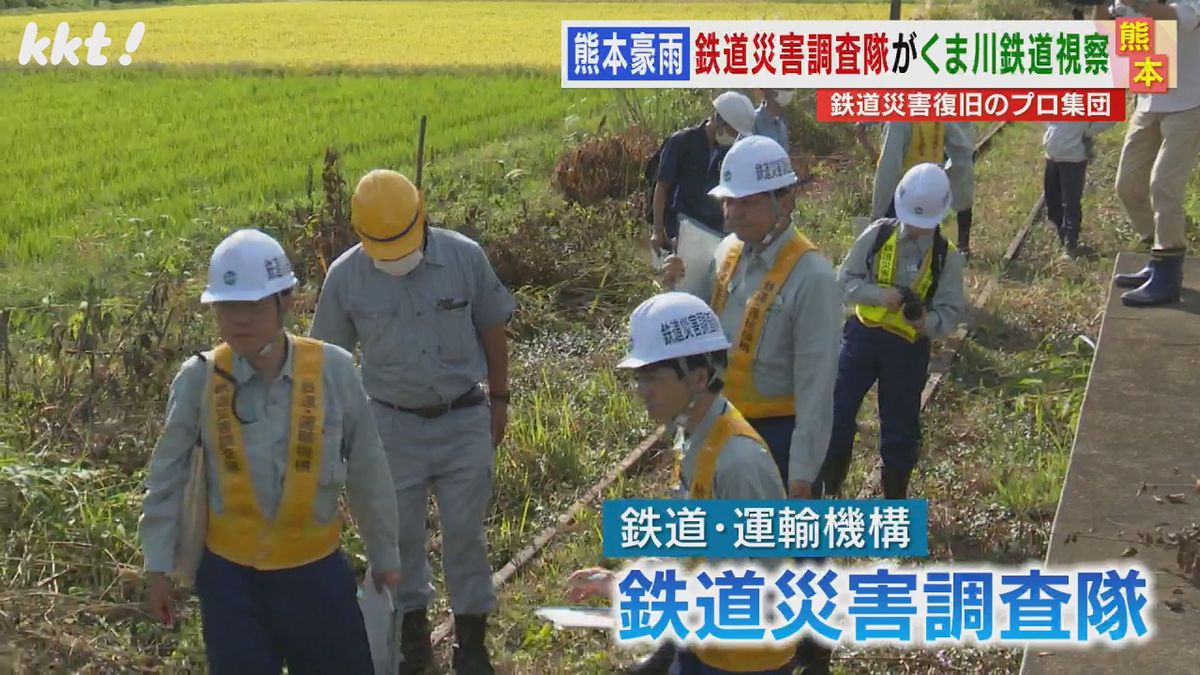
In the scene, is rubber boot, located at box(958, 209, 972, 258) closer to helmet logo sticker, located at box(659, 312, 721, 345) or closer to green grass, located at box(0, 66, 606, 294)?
green grass, located at box(0, 66, 606, 294)

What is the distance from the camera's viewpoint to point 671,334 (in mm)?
3736

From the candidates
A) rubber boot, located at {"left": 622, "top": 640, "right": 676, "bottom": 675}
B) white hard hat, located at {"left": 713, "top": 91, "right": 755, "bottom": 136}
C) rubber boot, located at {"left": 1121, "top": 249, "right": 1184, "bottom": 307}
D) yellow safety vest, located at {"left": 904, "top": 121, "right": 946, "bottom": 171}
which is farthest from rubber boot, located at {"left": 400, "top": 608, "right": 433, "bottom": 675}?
yellow safety vest, located at {"left": 904, "top": 121, "right": 946, "bottom": 171}

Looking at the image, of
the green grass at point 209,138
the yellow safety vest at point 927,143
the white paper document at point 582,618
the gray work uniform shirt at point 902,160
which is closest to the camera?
the white paper document at point 582,618

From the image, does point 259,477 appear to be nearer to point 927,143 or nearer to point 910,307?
point 910,307

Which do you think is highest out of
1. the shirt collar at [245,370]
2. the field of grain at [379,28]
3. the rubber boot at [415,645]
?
the field of grain at [379,28]

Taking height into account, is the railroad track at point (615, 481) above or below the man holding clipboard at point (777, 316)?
below

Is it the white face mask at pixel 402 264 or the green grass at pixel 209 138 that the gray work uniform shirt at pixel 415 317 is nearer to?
the white face mask at pixel 402 264

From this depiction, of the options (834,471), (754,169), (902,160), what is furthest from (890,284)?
(902,160)

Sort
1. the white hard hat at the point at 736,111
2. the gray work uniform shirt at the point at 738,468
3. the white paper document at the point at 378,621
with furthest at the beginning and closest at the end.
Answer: the white hard hat at the point at 736,111, the white paper document at the point at 378,621, the gray work uniform shirt at the point at 738,468

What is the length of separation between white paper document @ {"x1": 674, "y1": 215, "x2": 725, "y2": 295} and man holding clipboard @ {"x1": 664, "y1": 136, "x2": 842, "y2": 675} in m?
0.26

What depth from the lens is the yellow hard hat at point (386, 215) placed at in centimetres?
494

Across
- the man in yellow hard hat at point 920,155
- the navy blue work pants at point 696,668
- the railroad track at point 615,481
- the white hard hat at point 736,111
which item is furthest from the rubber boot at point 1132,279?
the navy blue work pants at point 696,668

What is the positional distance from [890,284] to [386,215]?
232 cm

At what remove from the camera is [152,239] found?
12.8 m
